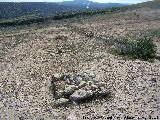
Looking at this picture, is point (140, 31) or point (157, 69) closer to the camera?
point (157, 69)

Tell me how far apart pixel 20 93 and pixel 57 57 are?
10.8 m

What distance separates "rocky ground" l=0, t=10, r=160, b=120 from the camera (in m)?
21.7

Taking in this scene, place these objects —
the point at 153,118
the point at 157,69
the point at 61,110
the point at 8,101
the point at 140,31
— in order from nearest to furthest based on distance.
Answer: the point at 153,118 → the point at 61,110 → the point at 8,101 → the point at 157,69 → the point at 140,31

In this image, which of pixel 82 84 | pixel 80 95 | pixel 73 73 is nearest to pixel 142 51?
pixel 73 73

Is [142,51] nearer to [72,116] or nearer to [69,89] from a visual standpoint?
[69,89]

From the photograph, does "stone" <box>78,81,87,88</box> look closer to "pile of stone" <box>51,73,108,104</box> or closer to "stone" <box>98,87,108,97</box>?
"pile of stone" <box>51,73,108,104</box>

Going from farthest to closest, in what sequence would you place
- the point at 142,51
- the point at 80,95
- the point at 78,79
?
1. the point at 142,51
2. the point at 78,79
3. the point at 80,95

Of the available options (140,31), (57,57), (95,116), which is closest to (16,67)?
(57,57)

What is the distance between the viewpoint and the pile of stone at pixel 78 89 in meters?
22.8

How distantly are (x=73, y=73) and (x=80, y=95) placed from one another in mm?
6926

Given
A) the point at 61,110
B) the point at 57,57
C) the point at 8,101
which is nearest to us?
the point at 61,110

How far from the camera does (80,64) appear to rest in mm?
32656

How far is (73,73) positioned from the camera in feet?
97.0

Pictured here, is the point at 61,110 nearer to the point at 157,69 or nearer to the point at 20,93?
the point at 20,93
